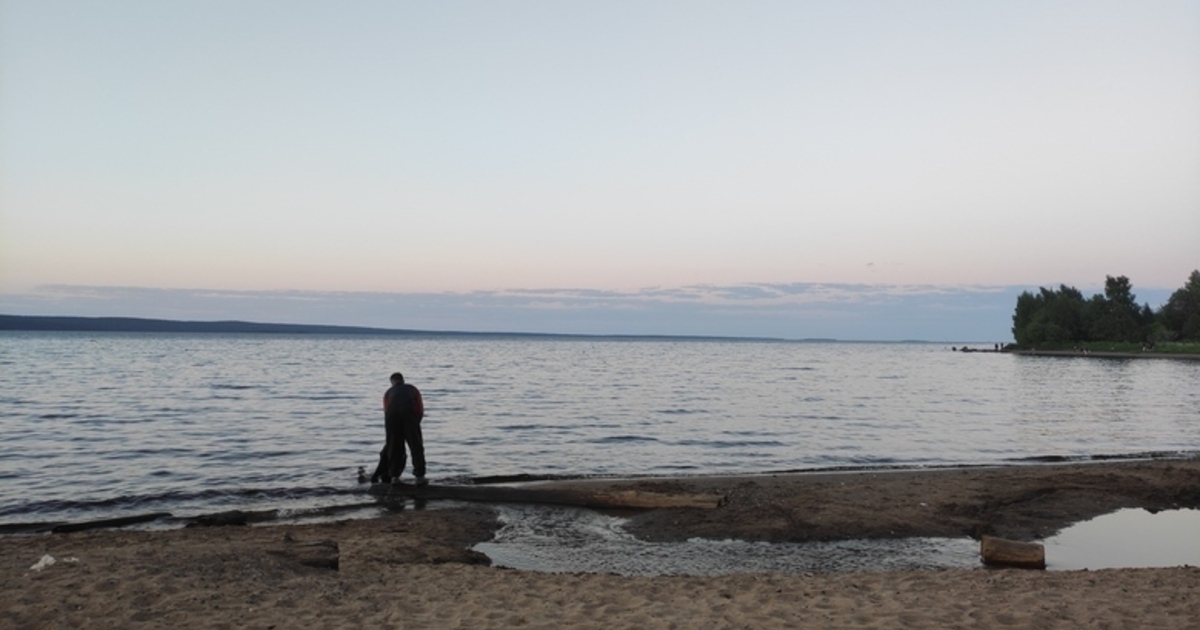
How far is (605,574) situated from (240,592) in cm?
380

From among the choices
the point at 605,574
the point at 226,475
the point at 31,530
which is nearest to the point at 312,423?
the point at 226,475

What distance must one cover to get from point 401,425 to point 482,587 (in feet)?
23.8

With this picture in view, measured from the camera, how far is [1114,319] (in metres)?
126

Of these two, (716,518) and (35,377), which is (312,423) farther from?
(35,377)

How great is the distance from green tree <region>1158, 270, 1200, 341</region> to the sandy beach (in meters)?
133

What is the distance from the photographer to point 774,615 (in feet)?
24.4

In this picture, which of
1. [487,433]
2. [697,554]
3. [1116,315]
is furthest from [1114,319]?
[697,554]

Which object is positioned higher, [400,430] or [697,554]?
[400,430]

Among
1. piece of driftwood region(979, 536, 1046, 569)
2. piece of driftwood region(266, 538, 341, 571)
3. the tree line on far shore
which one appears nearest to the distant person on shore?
piece of driftwood region(266, 538, 341, 571)

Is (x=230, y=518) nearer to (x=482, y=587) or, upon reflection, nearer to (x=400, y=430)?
(x=400, y=430)

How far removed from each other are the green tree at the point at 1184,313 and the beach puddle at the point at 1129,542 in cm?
13034

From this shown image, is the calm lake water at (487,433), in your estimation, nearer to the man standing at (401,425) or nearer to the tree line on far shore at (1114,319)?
the man standing at (401,425)

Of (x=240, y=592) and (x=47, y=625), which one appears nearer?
(x=47, y=625)

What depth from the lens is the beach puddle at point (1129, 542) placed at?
10508mm
